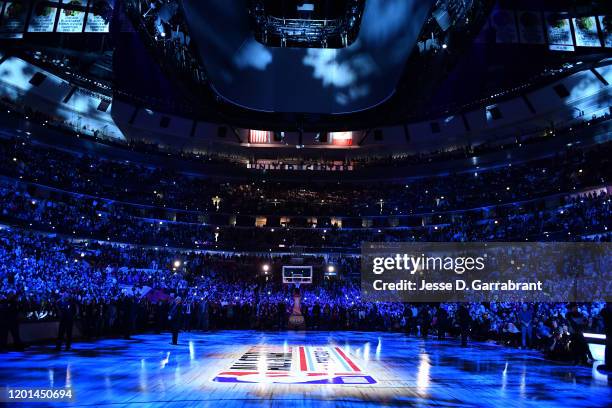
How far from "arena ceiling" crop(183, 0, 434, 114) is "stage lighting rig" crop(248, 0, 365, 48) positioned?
1.34ft

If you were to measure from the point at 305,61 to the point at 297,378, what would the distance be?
24.5 m

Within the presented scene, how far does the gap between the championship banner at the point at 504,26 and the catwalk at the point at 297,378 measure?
49.7ft

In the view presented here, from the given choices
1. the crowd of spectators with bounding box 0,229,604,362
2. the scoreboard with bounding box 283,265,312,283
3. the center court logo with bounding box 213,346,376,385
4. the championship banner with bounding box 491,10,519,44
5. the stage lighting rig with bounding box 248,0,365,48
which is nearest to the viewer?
the center court logo with bounding box 213,346,376,385

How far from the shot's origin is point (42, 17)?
21250 millimetres

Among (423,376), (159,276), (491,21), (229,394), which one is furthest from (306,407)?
(159,276)

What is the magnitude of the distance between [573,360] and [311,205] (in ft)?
119

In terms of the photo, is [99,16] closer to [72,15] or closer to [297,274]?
[72,15]

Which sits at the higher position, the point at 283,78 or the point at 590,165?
the point at 283,78

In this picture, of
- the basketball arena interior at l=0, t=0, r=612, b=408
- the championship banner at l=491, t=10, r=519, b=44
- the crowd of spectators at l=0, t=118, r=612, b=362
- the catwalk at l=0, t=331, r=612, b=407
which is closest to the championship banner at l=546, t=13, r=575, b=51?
the basketball arena interior at l=0, t=0, r=612, b=408

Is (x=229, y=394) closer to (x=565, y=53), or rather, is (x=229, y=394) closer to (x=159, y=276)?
(x=565, y=53)

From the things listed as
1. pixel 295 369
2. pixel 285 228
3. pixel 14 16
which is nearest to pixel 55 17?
pixel 14 16

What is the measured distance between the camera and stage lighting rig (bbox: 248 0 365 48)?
26.6 metres

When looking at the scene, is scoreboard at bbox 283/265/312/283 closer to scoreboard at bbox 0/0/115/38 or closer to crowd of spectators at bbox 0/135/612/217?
crowd of spectators at bbox 0/135/612/217

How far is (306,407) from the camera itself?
677cm
